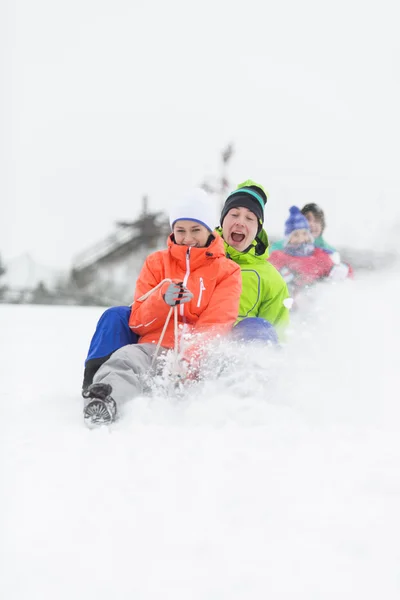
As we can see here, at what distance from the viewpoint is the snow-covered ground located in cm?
93

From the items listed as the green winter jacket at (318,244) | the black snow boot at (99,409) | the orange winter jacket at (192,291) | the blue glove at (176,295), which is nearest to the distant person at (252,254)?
the orange winter jacket at (192,291)

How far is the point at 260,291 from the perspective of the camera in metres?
2.84

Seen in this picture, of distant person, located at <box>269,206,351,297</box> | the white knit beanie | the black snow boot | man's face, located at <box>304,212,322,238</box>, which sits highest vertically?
the white knit beanie

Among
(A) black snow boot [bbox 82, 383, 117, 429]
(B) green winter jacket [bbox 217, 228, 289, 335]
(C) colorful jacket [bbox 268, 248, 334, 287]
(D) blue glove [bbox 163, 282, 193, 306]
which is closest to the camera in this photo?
(A) black snow boot [bbox 82, 383, 117, 429]

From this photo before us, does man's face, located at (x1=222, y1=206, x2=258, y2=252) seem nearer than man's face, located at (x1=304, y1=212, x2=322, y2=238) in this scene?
Yes

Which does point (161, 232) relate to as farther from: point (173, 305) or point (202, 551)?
point (202, 551)

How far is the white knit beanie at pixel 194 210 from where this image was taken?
245cm

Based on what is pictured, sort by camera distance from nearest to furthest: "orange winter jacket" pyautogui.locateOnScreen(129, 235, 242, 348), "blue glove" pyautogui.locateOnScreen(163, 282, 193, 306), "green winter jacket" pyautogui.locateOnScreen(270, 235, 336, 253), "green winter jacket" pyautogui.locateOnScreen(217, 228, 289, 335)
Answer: "blue glove" pyautogui.locateOnScreen(163, 282, 193, 306) → "orange winter jacket" pyautogui.locateOnScreen(129, 235, 242, 348) → "green winter jacket" pyautogui.locateOnScreen(217, 228, 289, 335) → "green winter jacket" pyautogui.locateOnScreen(270, 235, 336, 253)

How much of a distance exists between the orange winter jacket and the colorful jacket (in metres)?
2.02

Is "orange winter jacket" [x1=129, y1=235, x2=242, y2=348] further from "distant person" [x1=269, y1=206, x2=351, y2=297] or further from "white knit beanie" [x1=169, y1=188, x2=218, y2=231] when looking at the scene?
"distant person" [x1=269, y1=206, x2=351, y2=297]

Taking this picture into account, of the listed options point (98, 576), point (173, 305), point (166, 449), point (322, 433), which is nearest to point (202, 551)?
point (98, 576)

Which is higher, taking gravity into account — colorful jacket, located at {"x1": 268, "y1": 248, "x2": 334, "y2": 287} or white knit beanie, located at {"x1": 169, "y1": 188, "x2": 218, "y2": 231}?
white knit beanie, located at {"x1": 169, "y1": 188, "x2": 218, "y2": 231}

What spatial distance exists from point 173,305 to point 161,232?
13.6m

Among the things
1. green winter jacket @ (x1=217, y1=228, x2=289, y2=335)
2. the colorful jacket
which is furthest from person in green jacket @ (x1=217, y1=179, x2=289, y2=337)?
the colorful jacket
